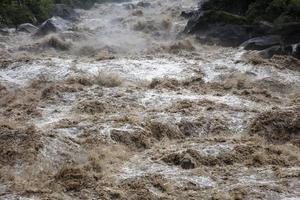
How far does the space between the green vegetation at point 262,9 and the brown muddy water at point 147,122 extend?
4653 mm

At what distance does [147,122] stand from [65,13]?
2904 cm

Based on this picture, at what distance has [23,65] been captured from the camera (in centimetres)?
2595

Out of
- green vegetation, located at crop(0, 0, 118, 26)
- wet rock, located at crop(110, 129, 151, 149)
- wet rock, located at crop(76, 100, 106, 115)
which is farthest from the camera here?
green vegetation, located at crop(0, 0, 118, 26)

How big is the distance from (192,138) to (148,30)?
2036cm

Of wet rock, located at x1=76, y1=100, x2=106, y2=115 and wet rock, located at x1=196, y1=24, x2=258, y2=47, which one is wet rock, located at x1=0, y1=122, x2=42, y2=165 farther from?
wet rock, located at x1=196, y1=24, x2=258, y2=47

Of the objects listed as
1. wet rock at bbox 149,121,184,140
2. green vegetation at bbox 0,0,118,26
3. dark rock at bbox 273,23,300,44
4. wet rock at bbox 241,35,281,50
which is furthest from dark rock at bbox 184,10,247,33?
wet rock at bbox 149,121,184,140

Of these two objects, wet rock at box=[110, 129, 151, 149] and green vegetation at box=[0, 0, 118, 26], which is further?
green vegetation at box=[0, 0, 118, 26]

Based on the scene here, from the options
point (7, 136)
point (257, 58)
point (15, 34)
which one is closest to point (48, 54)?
point (15, 34)

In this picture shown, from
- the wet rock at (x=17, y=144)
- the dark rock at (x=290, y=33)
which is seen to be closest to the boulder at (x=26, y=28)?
the dark rock at (x=290, y=33)

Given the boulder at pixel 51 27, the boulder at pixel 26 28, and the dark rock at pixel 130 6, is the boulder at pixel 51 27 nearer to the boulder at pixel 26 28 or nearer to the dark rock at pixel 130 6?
the boulder at pixel 26 28

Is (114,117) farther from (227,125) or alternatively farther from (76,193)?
(76,193)

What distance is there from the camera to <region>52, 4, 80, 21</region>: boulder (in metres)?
44.8

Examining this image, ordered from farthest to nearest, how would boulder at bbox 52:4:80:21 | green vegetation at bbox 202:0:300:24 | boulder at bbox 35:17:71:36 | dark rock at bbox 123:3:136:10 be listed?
dark rock at bbox 123:3:136:10
boulder at bbox 52:4:80:21
boulder at bbox 35:17:71:36
green vegetation at bbox 202:0:300:24

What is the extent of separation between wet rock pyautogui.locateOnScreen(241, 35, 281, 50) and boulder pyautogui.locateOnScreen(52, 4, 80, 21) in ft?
62.5
